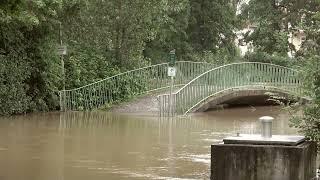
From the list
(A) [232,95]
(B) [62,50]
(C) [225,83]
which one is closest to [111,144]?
(B) [62,50]

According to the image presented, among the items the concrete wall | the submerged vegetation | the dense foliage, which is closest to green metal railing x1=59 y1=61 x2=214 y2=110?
the submerged vegetation

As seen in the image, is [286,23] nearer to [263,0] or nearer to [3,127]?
[263,0]

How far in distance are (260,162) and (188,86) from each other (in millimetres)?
17020

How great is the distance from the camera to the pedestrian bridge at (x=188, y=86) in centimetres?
2672

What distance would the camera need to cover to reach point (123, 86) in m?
28.6

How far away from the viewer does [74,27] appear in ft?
97.5

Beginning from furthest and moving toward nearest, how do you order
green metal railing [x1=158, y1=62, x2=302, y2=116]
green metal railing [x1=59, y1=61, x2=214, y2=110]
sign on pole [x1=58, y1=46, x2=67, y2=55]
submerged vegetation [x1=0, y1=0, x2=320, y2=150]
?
1. green metal railing [x1=59, y1=61, x2=214, y2=110]
2. sign on pole [x1=58, y1=46, x2=67, y2=55]
3. green metal railing [x1=158, y1=62, x2=302, y2=116]
4. submerged vegetation [x1=0, y1=0, x2=320, y2=150]

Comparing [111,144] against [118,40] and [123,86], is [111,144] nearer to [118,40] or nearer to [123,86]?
[123,86]

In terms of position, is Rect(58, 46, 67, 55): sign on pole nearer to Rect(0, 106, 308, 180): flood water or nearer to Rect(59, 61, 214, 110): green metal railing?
Rect(59, 61, 214, 110): green metal railing

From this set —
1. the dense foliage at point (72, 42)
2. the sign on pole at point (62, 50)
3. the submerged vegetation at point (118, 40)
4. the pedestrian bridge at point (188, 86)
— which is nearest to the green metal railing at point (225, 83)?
the pedestrian bridge at point (188, 86)

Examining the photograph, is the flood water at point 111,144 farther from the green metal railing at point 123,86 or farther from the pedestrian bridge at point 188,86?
the green metal railing at point 123,86

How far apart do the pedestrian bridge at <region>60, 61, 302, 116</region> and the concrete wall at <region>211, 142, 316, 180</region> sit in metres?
15.7

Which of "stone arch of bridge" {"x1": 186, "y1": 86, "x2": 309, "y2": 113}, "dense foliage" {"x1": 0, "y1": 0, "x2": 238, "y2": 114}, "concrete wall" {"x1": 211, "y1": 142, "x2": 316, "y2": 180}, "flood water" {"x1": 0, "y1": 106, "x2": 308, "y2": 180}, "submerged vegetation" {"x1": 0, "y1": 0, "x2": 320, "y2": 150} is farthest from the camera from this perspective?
"stone arch of bridge" {"x1": 186, "y1": 86, "x2": 309, "y2": 113}

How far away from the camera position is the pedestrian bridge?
2672 centimetres
